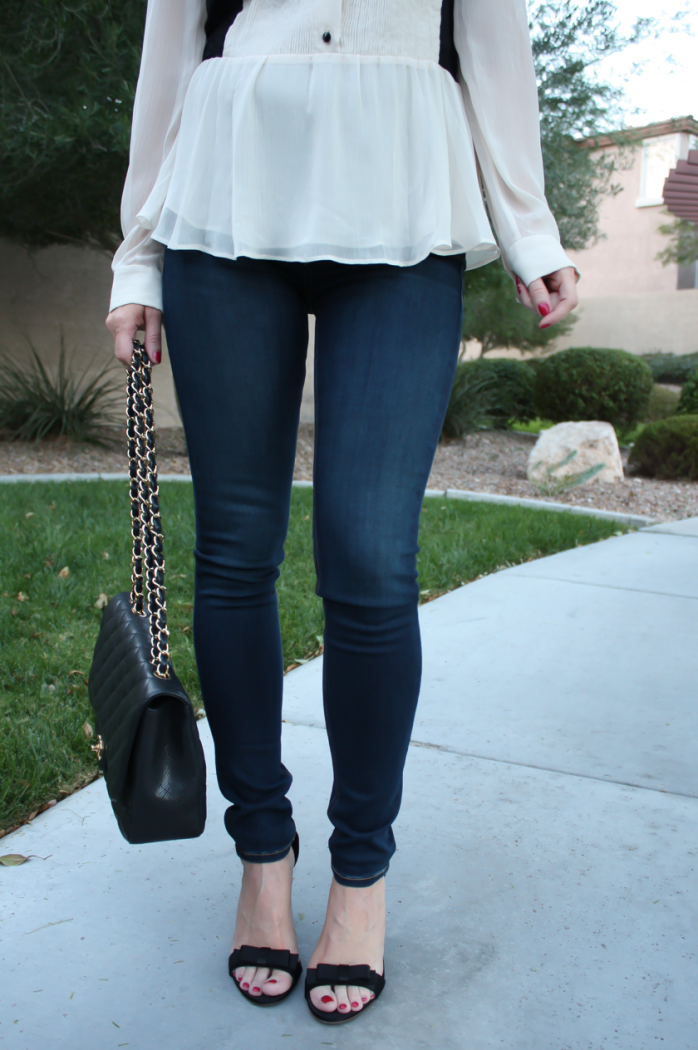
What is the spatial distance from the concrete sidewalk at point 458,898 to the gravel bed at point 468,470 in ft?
13.7

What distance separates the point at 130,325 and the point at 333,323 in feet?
1.11

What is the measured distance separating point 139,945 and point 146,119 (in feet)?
4.39

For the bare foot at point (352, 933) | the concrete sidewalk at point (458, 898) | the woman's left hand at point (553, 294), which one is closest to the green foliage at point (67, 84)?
the concrete sidewalk at point (458, 898)

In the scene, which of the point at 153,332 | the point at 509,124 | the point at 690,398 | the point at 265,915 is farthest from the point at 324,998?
the point at 690,398

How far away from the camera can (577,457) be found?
7180 millimetres

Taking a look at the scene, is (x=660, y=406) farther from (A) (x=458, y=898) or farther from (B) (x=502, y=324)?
(A) (x=458, y=898)

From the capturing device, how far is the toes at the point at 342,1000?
1.19 m

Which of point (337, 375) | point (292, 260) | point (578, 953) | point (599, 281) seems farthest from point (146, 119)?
point (599, 281)

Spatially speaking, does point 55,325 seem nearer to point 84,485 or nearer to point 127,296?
point 84,485

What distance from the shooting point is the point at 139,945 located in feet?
4.39

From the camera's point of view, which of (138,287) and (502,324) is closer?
(138,287)

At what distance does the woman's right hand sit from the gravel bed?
15.7 ft

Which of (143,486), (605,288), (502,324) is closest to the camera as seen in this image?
(143,486)

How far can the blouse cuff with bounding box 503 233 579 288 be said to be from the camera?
1284mm
